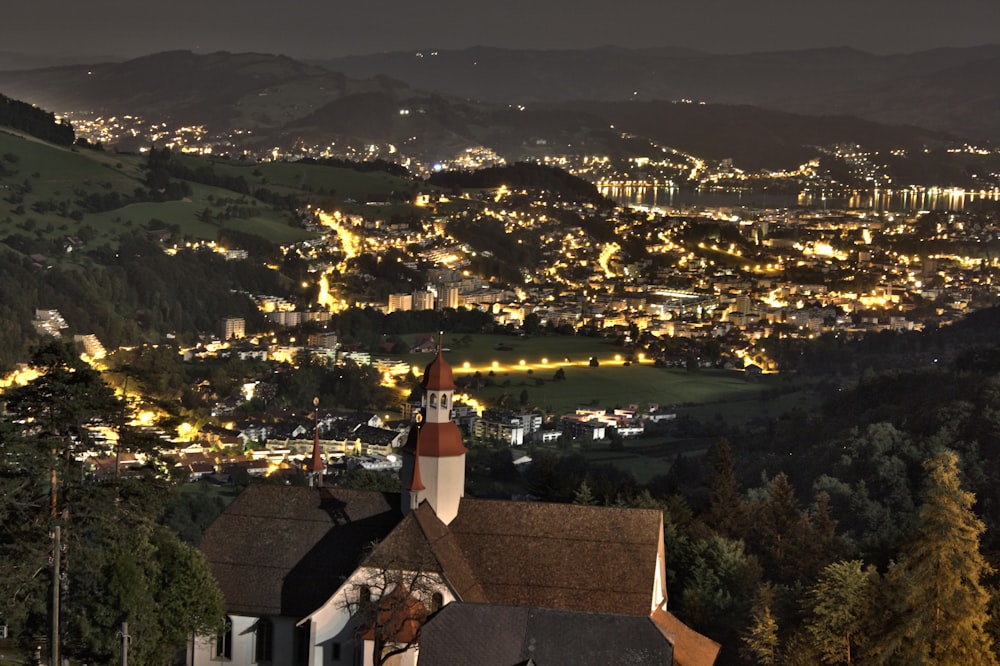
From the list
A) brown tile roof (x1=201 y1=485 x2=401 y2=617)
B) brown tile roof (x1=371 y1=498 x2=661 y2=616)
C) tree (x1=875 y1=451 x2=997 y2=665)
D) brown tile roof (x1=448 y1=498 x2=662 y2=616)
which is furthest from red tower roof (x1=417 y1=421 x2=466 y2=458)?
tree (x1=875 y1=451 x2=997 y2=665)

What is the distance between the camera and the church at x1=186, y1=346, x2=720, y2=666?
2250 centimetres

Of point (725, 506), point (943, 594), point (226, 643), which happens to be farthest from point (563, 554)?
point (725, 506)

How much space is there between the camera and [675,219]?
153375mm

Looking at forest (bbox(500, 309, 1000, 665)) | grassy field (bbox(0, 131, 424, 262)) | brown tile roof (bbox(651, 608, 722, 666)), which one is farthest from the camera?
grassy field (bbox(0, 131, 424, 262))

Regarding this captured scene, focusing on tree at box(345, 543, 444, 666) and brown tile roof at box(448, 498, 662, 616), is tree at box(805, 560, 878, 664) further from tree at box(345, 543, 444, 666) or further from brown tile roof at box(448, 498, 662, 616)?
tree at box(345, 543, 444, 666)

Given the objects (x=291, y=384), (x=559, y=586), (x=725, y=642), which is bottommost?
(x=291, y=384)

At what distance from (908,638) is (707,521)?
37.1 feet

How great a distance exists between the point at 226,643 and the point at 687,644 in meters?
7.33

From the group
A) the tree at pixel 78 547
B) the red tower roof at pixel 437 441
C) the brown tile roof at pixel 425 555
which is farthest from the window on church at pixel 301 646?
the red tower roof at pixel 437 441

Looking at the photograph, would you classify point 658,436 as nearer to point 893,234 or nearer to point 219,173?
point 219,173

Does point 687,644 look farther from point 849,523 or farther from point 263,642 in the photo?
point 849,523

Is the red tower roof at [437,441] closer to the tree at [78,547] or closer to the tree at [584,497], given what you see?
the tree at [78,547]

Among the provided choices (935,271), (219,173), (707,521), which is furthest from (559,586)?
(219,173)

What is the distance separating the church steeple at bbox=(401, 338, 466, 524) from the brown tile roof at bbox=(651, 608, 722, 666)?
3686mm
